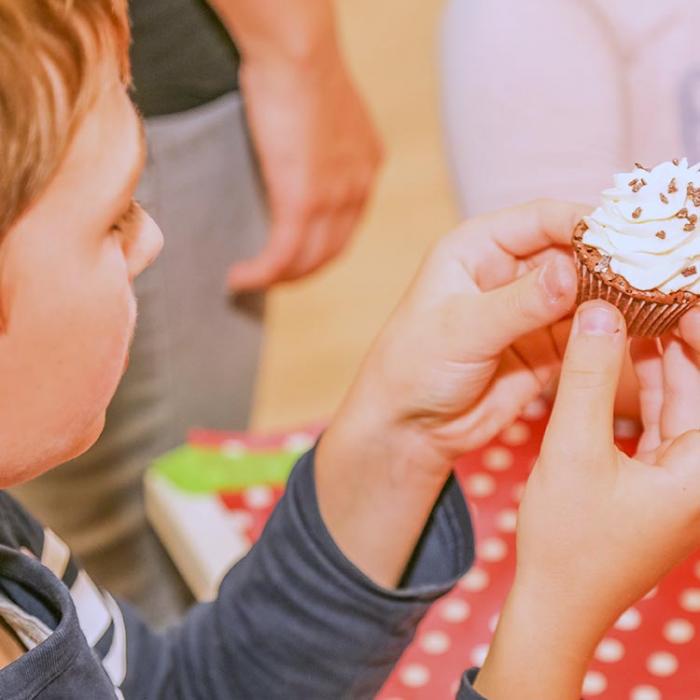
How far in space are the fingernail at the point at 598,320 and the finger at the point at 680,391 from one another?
2.9 inches

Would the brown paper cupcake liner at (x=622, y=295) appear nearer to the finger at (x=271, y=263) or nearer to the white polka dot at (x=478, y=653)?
the white polka dot at (x=478, y=653)

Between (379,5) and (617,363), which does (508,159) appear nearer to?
(617,363)

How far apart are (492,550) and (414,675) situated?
102 millimetres

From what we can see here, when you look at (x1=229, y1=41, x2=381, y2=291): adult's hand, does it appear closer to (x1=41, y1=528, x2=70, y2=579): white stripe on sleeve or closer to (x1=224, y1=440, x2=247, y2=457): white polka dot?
(x1=224, y1=440, x2=247, y2=457): white polka dot

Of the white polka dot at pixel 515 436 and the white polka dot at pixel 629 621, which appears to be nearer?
the white polka dot at pixel 629 621

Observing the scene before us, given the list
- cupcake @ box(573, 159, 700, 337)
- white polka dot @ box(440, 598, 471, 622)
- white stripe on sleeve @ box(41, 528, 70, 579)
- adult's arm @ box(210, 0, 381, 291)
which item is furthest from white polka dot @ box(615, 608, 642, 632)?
adult's arm @ box(210, 0, 381, 291)

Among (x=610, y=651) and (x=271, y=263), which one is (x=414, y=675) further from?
(x=271, y=263)

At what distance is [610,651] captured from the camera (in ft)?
2.18

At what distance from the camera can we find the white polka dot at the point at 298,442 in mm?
907

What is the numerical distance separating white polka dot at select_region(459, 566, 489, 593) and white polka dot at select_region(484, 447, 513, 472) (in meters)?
0.09

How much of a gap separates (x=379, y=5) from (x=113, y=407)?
1.46 meters

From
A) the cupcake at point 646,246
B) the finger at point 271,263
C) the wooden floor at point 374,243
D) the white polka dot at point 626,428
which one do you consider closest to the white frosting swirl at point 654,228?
the cupcake at point 646,246

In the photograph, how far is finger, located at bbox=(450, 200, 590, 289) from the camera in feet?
2.04

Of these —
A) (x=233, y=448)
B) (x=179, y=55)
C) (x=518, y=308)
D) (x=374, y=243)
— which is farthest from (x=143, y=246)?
(x=374, y=243)
